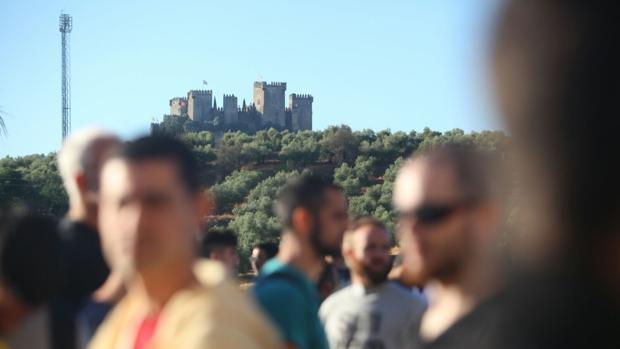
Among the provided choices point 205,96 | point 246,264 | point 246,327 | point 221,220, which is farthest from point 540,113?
point 205,96

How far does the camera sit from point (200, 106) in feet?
530

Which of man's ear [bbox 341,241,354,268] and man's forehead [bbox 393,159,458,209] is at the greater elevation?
man's forehead [bbox 393,159,458,209]

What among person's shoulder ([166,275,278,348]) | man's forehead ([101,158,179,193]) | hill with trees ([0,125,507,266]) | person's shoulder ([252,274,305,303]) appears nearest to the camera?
person's shoulder ([166,275,278,348])

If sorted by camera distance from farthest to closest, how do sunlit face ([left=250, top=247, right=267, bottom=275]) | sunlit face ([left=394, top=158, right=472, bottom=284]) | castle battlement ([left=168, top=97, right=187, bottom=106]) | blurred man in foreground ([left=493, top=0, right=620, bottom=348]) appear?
castle battlement ([left=168, top=97, right=187, bottom=106])
sunlit face ([left=250, top=247, right=267, bottom=275])
sunlit face ([left=394, top=158, right=472, bottom=284])
blurred man in foreground ([left=493, top=0, right=620, bottom=348])

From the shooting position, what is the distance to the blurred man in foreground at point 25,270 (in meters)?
3.03

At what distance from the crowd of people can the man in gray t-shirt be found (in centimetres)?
1

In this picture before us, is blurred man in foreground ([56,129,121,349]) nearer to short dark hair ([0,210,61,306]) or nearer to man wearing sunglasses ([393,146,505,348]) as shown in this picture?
short dark hair ([0,210,61,306])

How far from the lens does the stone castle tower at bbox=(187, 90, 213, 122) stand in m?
160

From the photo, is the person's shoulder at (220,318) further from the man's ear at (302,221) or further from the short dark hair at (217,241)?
the short dark hair at (217,241)

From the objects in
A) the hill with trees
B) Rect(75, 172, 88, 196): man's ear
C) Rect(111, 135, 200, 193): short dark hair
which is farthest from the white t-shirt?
the hill with trees

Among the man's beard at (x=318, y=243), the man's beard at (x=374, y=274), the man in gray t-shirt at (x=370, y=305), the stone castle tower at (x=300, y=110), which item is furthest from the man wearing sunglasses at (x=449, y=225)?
the stone castle tower at (x=300, y=110)

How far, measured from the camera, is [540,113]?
63 cm

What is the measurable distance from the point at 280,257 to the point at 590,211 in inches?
153

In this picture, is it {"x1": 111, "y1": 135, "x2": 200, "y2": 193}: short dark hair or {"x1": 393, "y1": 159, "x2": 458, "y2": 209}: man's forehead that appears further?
{"x1": 111, "y1": 135, "x2": 200, "y2": 193}: short dark hair
